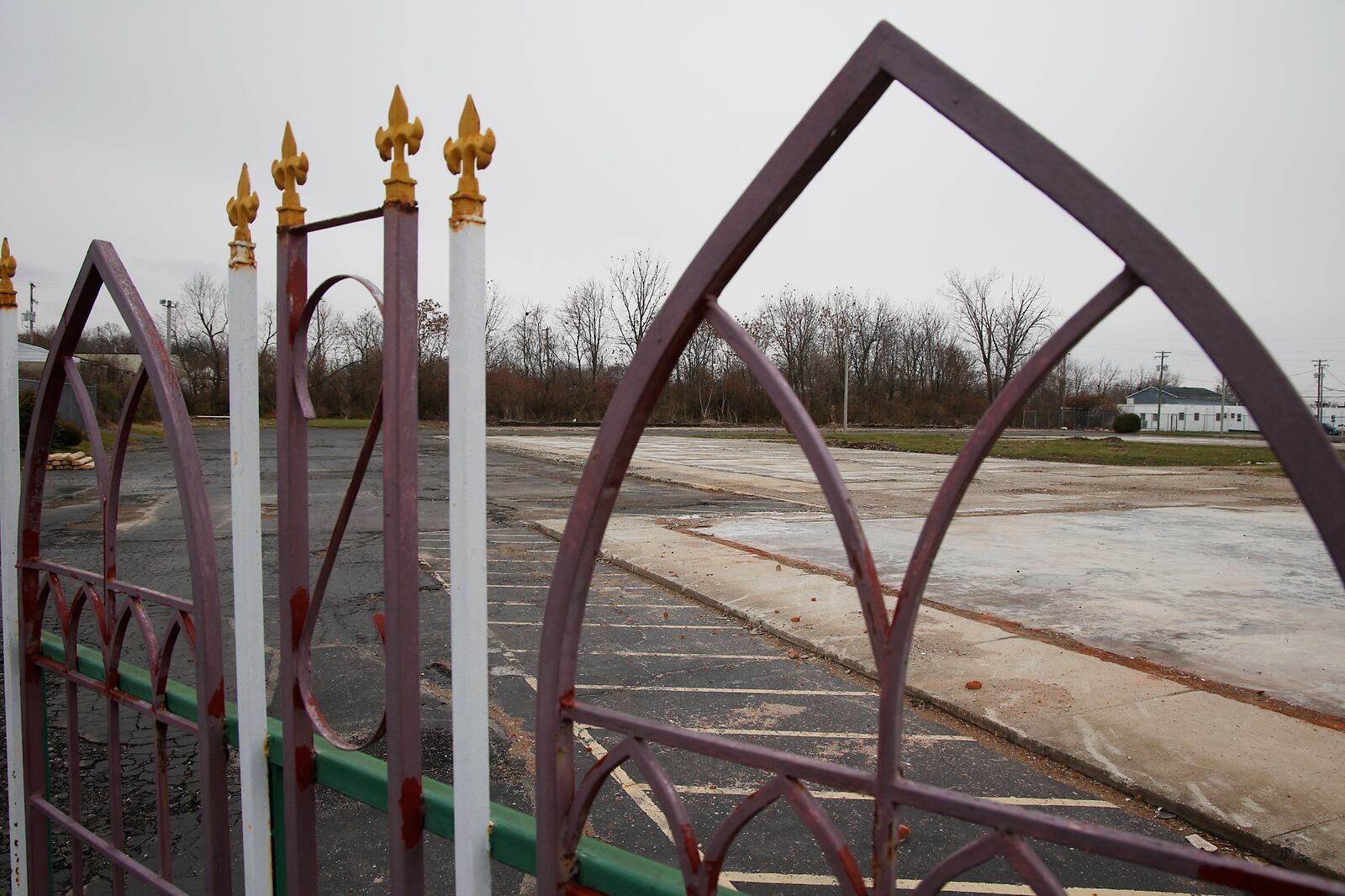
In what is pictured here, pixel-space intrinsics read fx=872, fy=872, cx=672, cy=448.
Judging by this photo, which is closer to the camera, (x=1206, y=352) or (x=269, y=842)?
(x=1206, y=352)

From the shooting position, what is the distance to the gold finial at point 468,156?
3.93ft

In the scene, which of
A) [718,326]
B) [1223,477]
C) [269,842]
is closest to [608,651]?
[269,842]

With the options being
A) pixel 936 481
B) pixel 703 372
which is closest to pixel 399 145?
pixel 936 481

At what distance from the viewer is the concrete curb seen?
3.62 metres

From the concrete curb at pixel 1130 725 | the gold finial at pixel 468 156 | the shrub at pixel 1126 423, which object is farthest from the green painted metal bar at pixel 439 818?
the shrub at pixel 1126 423

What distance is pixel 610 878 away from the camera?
1.18 m

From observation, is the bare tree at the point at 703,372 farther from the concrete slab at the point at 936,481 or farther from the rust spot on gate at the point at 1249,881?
the rust spot on gate at the point at 1249,881

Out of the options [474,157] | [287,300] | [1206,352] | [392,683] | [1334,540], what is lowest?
[392,683]

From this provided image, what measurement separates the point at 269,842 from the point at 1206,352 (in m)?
1.74

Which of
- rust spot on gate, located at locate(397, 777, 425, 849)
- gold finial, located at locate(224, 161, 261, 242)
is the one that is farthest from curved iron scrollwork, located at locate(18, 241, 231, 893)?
rust spot on gate, located at locate(397, 777, 425, 849)

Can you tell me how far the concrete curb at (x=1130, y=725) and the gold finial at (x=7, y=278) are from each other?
4.59 meters

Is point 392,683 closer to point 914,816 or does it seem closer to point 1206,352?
point 1206,352

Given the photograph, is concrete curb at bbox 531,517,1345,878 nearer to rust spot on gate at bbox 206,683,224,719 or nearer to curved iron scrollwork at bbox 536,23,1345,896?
curved iron scrollwork at bbox 536,23,1345,896

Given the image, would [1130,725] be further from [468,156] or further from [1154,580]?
[468,156]
